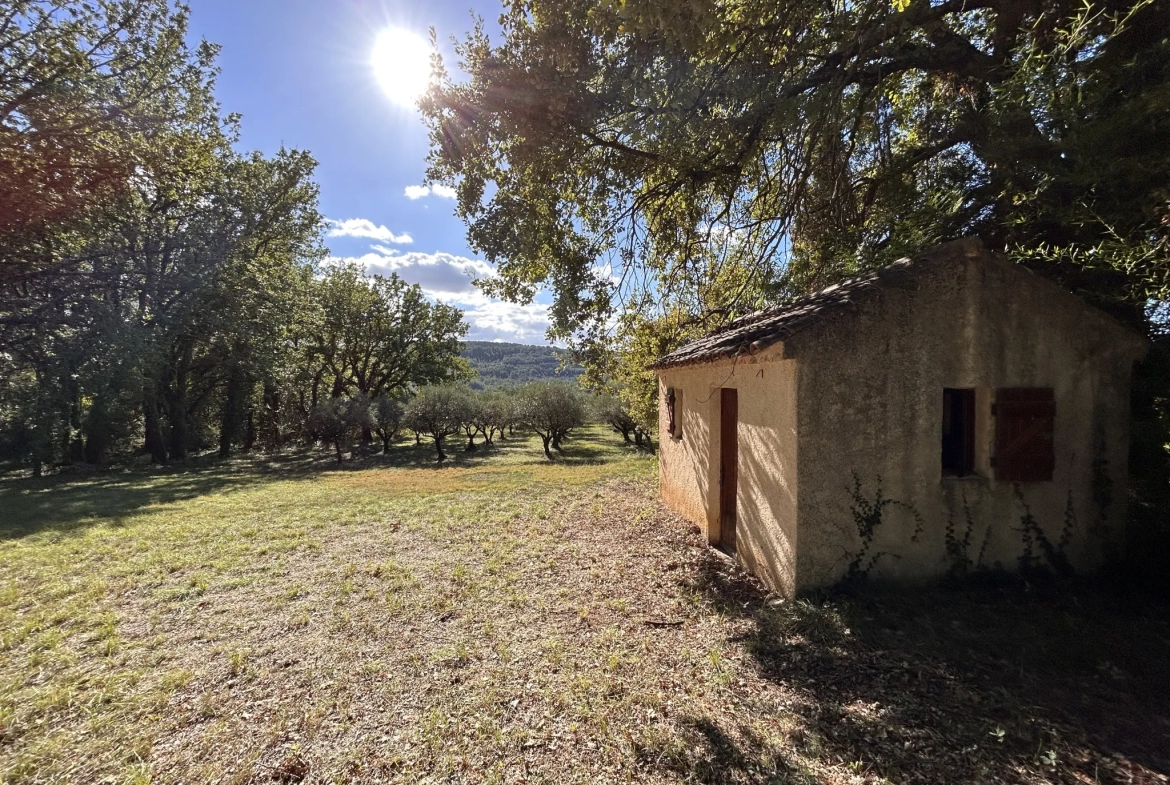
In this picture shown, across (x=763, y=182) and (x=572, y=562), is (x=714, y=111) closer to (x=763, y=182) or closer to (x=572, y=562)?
(x=763, y=182)

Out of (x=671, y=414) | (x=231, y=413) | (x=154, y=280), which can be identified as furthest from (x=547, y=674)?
(x=231, y=413)

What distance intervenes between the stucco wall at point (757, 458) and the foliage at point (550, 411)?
61.4ft

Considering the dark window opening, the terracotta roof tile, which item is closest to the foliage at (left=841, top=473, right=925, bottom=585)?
the dark window opening

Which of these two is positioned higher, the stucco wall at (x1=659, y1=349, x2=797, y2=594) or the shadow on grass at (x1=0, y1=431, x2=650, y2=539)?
the stucco wall at (x1=659, y1=349, x2=797, y2=594)

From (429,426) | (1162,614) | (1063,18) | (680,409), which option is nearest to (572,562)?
(680,409)

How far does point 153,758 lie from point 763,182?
989 centimetres

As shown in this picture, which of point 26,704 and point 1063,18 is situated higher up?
Answer: point 1063,18

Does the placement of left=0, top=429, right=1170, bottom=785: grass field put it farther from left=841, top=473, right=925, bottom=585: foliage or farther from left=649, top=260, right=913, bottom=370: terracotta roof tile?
left=649, top=260, right=913, bottom=370: terracotta roof tile

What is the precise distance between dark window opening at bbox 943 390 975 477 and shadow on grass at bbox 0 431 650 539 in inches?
609

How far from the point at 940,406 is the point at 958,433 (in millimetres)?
915

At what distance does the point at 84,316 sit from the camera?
42.6 ft

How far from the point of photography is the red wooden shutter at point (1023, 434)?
16.5ft

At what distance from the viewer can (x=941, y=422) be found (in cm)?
509

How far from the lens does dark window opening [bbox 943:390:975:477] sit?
212 inches
